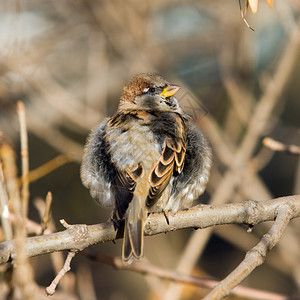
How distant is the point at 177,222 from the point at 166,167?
1.18 feet

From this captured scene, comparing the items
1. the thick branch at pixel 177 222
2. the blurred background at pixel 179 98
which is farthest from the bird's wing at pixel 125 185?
the blurred background at pixel 179 98

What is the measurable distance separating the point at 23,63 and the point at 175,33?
11.5 feet

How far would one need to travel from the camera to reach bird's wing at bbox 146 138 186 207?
3.24 metres

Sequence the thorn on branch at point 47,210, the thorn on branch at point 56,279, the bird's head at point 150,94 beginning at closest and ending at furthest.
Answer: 1. the thorn on branch at point 56,279
2. the thorn on branch at point 47,210
3. the bird's head at point 150,94

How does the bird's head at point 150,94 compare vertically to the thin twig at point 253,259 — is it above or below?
below

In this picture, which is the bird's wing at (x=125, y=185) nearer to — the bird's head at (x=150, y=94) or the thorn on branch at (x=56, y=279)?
the thorn on branch at (x=56, y=279)

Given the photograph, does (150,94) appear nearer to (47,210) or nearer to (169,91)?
(169,91)

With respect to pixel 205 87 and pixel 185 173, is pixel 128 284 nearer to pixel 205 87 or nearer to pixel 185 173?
pixel 205 87

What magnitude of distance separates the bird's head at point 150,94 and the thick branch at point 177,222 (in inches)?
44.7

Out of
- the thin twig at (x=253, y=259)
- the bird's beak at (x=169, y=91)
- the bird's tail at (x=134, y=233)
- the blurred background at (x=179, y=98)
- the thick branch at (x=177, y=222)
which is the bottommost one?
the blurred background at (x=179, y=98)

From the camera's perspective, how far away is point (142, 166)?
334 cm

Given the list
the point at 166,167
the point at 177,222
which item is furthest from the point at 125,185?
the point at 177,222

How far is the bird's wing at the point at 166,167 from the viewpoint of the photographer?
10.6ft

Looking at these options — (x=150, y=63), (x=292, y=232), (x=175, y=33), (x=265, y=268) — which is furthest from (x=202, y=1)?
(x=265, y=268)
